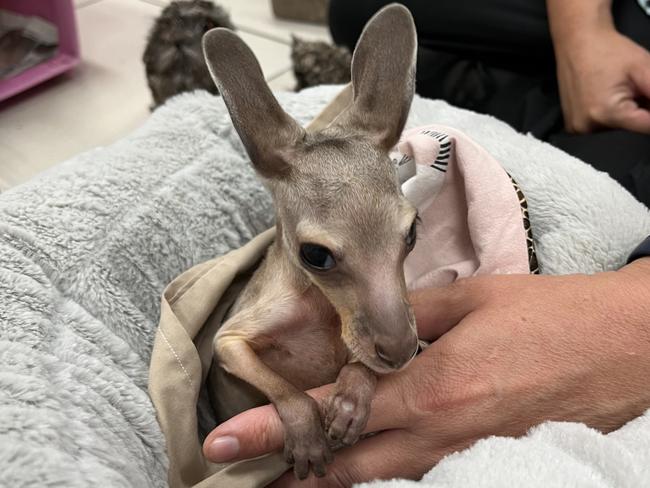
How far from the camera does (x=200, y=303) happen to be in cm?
132

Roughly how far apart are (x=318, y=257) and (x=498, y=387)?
13.2 inches

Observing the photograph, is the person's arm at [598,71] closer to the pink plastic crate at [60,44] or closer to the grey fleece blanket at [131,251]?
the grey fleece blanket at [131,251]

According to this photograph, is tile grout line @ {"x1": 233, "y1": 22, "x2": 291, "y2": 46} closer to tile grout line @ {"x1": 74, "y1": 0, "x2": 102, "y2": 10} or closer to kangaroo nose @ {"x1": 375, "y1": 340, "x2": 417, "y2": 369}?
tile grout line @ {"x1": 74, "y1": 0, "x2": 102, "y2": 10}

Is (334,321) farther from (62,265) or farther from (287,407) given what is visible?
(62,265)

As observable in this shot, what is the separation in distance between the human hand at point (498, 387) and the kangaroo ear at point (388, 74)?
0.35m

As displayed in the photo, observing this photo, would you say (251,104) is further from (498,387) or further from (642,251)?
(642,251)

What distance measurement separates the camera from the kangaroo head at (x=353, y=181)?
3.07ft

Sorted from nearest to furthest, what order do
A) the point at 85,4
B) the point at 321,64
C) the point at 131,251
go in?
the point at 131,251 → the point at 321,64 → the point at 85,4

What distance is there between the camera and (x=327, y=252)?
96 cm

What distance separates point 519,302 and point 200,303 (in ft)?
1.98

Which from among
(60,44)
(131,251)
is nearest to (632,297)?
(131,251)

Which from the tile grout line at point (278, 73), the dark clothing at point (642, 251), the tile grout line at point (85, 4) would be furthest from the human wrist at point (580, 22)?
the tile grout line at point (85, 4)

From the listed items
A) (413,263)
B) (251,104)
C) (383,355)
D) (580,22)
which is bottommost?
(413,263)

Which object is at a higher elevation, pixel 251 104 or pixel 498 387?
pixel 251 104
